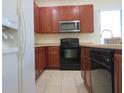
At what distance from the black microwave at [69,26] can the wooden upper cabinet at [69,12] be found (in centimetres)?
18

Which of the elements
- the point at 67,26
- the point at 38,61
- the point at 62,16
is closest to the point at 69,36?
the point at 67,26

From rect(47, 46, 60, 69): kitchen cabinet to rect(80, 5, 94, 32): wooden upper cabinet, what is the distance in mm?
1152

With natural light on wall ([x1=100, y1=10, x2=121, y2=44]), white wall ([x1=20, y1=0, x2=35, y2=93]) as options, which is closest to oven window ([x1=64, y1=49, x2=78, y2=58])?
natural light on wall ([x1=100, y1=10, x2=121, y2=44])

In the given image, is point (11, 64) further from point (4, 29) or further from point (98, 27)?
point (98, 27)

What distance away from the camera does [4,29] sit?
62.9 inches

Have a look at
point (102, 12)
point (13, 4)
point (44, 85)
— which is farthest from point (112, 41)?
point (102, 12)

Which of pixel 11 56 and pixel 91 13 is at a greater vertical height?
pixel 91 13

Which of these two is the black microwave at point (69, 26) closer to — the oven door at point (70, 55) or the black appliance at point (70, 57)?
the black appliance at point (70, 57)

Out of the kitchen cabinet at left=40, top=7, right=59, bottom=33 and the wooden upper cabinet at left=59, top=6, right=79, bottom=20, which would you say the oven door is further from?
the wooden upper cabinet at left=59, top=6, right=79, bottom=20

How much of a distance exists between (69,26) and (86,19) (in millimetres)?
630

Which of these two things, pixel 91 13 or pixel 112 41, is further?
pixel 91 13

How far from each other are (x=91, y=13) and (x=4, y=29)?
4.24m

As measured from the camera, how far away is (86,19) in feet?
17.9

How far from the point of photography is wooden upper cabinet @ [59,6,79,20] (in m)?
5.50
